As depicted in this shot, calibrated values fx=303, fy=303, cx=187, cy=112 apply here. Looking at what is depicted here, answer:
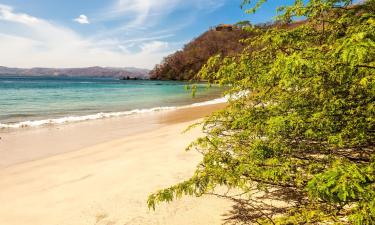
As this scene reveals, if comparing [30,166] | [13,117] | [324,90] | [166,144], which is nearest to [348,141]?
[324,90]

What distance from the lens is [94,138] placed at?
11328 millimetres

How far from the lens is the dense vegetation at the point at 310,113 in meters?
1.91

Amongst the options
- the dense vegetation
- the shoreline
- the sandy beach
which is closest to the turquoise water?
the dense vegetation

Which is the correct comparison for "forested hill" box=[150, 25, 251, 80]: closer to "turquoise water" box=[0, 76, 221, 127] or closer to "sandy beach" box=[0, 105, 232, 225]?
"turquoise water" box=[0, 76, 221, 127]

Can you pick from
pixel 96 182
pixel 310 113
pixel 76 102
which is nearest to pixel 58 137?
pixel 96 182

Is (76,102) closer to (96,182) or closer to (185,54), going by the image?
(96,182)

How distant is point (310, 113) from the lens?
3.01 m

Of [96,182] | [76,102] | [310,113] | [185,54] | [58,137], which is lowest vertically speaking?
[76,102]

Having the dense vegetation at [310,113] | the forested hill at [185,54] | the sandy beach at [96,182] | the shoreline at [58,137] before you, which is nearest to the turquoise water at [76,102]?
the dense vegetation at [310,113]

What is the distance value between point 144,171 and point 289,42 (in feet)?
12.8

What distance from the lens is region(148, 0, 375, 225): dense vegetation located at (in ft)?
6.28

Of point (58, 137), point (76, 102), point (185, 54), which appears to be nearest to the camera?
point (58, 137)

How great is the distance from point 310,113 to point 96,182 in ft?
13.6

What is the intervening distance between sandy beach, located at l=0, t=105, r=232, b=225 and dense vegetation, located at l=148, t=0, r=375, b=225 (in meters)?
1.07
